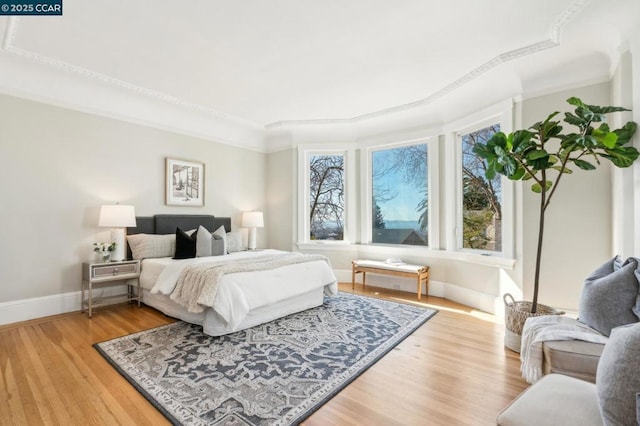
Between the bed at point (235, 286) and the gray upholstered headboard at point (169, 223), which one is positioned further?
the gray upholstered headboard at point (169, 223)

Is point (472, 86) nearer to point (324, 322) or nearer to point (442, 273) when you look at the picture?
point (442, 273)

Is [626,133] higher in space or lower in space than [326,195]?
higher

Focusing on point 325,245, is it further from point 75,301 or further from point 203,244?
point 75,301

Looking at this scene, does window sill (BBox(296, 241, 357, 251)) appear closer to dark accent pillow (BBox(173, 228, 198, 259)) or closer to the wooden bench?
the wooden bench

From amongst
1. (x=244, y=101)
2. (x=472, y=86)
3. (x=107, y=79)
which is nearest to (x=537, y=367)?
(x=472, y=86)

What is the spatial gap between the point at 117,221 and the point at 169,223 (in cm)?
88

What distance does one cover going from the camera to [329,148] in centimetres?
573

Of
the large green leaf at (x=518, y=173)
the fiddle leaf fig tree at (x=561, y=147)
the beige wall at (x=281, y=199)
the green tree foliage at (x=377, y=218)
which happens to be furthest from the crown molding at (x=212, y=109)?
the green tree foliage at (x=377, y=218)

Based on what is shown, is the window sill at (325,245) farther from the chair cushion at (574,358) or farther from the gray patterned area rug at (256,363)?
the chair cushion at (574,358)

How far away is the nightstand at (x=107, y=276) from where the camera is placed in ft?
11.7

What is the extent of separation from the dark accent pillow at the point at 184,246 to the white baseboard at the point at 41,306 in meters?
1.10

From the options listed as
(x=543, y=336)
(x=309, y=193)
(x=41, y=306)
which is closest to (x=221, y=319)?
(x=41, y=306)

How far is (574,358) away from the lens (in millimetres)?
1735

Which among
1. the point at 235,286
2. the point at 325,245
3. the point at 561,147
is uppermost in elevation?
the point at 561,147
